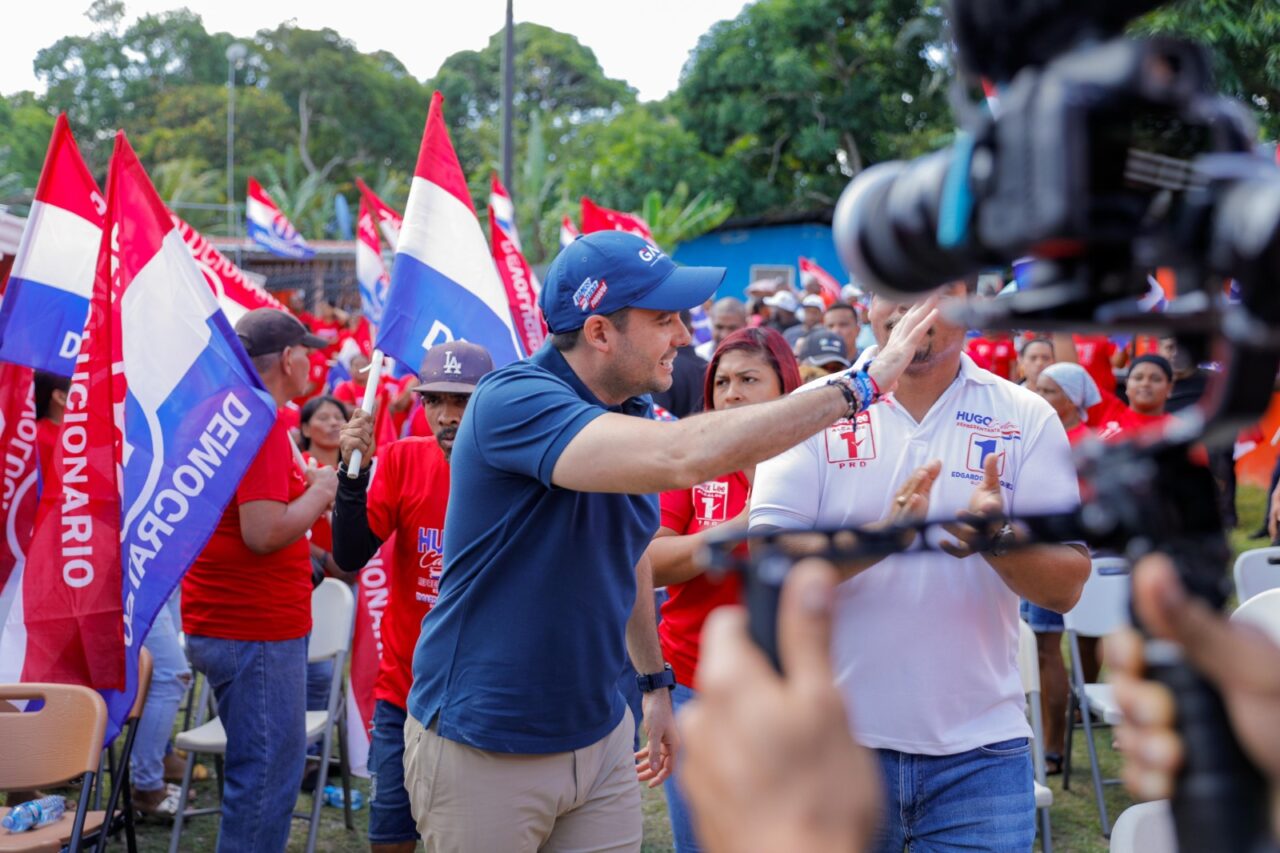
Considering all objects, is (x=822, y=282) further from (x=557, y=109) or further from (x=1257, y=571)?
(x=557, y=109)

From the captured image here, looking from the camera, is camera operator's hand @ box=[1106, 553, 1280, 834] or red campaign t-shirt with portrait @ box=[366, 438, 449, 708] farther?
red campaign t-shirt with portrait @ box=[366, 438, 449, 708]

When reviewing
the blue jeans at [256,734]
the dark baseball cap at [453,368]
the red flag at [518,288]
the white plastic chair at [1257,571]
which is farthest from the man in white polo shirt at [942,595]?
the red flag at [518,288]

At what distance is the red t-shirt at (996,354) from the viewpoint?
386 inches

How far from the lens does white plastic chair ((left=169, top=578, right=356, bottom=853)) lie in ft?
16.4

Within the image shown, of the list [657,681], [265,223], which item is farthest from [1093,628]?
[265,223]

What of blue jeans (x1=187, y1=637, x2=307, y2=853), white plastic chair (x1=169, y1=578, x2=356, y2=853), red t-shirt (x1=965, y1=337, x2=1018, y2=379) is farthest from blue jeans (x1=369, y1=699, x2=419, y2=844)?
red t-shirt (x1=965, y1=337, x2=1018, y2=379)

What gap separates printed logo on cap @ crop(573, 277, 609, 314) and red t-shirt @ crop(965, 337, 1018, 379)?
730cm

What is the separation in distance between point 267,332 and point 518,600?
8.15 feet

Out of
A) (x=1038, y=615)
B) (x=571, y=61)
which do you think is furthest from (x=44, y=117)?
(x=1038, y=615)

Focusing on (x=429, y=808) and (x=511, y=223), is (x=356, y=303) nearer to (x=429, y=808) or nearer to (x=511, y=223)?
(x=511, y=223)

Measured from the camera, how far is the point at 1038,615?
573 centimetres

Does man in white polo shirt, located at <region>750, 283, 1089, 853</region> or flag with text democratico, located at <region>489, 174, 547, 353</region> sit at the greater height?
flag with text democratico, located at <region>489, 174, 547, 353</region>

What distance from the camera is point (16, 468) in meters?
4.71

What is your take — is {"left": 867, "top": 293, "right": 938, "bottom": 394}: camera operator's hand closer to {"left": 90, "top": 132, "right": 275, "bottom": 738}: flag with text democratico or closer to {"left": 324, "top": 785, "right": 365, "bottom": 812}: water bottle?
{"left": 90, "top": 132, "right": 275, "bottom": 738}: flag with text democratico
